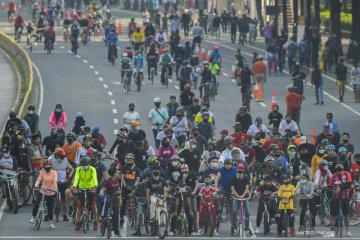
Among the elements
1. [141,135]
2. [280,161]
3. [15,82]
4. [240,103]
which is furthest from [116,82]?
[280,161]

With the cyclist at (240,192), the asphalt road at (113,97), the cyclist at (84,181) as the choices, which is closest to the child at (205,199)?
the cyclist at (240,192)

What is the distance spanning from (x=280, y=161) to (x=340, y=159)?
3.93 feet

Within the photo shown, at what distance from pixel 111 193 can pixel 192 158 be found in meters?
4.12

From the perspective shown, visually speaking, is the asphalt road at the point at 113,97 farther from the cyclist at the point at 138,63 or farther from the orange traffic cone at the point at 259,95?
the cyclist at the point at 138,63

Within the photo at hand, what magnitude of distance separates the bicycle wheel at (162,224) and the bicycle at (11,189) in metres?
4.21

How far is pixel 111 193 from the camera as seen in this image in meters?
29.8

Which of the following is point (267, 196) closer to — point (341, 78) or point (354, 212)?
point (354, 212)

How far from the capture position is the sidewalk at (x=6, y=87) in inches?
2034

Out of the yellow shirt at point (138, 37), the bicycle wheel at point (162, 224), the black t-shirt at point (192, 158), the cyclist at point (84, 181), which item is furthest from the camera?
the yellow shirt at point (138, 37)

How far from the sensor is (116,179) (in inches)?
1180

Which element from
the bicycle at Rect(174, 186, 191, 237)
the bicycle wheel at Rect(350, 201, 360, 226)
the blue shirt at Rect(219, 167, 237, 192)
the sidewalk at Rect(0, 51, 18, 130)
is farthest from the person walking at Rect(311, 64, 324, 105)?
the bicycle at Rect(174, 186, 191, 237)

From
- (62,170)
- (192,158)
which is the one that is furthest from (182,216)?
(192,158)

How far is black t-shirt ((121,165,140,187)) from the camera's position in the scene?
3062 cm

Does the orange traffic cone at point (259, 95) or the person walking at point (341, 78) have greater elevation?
the person walking at point (341, 78)
